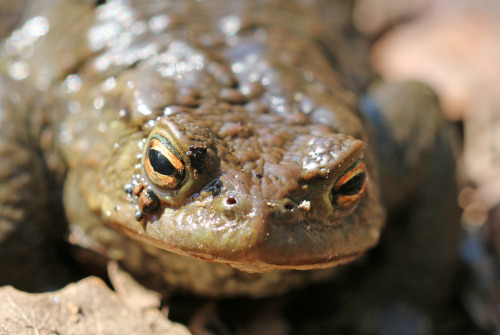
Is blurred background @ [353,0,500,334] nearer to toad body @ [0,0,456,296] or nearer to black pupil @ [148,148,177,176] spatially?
toad body @ [0,0,456,296]

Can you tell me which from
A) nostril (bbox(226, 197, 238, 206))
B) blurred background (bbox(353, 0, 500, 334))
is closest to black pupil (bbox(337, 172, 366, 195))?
nostril (bbox(226, 197, 238, 206))

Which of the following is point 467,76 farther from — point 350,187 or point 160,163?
point 160,163

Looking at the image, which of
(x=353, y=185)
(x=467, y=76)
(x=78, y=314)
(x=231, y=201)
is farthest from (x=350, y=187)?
(x=467, y=76)

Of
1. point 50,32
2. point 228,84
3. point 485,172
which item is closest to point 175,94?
point 228,84

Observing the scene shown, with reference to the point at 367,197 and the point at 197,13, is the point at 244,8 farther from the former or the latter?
the point at 367,197

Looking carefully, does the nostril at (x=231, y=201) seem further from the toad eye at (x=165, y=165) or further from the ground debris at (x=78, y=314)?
the ground debris at (x=78, y=314)

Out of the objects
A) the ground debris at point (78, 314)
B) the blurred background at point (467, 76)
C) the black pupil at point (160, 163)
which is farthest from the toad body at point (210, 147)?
the blurred background at point (467, 76)

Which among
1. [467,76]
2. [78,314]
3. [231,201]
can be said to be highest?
[231,201]
